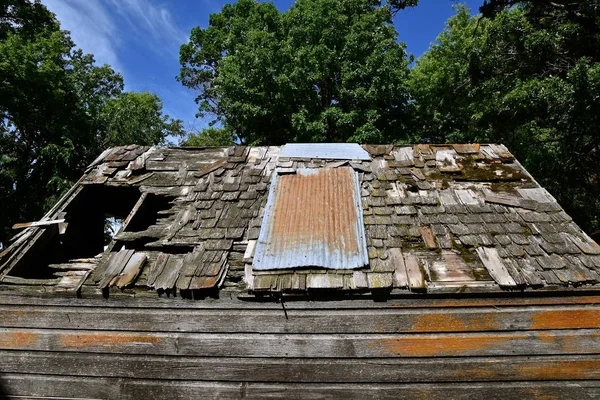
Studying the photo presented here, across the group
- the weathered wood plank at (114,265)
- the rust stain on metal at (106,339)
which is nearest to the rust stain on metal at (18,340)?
the rust stain on metal at (106,339)

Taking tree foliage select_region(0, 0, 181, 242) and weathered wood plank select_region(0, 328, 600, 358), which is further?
tree foliage select_region(0, 0, 181, 242)

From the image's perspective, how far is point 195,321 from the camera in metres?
3.59

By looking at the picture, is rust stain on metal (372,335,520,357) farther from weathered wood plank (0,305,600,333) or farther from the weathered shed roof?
the weathered shed roof

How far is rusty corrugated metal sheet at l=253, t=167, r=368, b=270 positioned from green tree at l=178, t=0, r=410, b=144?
9.33 m

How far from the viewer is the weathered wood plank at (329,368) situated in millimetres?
3342

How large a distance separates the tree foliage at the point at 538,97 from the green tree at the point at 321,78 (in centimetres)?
286

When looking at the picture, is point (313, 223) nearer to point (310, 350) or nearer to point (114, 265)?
point (310, 350)

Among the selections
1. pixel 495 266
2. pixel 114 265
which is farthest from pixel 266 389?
pixel 495 266

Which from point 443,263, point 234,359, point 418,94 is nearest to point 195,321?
point 234,359

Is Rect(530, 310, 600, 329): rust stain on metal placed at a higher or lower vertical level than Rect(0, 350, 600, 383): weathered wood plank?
higher

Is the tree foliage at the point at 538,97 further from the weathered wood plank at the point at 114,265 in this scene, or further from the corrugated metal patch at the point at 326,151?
the weathered wood plank at the point at 114,265

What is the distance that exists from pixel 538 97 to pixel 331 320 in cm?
1095

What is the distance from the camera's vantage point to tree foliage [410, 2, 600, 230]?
33.1 ft

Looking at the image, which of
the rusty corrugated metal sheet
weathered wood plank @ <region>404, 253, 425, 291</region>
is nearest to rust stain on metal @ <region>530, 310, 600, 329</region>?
weathered wood plank @ <region>404, 253, 425, 291</region>
